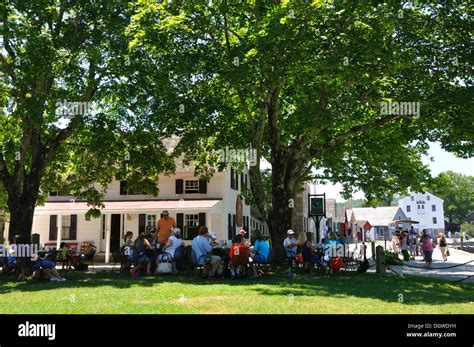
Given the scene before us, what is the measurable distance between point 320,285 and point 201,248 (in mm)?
4048

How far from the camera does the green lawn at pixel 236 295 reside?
932cm

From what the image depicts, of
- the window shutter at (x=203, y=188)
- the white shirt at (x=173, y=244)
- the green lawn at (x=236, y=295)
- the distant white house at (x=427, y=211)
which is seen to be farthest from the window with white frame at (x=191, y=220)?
the distant white house at (x=427, y=211)

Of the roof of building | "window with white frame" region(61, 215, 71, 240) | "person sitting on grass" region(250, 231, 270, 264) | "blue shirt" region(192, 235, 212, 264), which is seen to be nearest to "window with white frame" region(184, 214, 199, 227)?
"window with white frame" region(61, 215, 71, 240)

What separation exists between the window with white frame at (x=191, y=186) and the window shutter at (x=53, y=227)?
8.45m

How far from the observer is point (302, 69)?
15.4 metres

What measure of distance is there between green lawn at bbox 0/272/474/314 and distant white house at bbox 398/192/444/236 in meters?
111

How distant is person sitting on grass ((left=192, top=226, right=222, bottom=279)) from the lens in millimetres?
14844

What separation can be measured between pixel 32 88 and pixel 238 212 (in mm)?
10514

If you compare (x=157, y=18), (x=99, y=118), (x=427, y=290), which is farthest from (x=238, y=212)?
(x=427, y=290)

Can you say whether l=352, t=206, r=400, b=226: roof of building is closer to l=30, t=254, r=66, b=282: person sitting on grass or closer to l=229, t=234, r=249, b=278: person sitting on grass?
l=229, t=234, r=249, b=278: person sitting on grass

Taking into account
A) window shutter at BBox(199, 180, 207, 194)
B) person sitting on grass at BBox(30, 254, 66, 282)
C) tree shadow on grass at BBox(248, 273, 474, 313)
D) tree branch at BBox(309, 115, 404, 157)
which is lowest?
tree shadow on grass at BBox(248, 273, 474, 313)

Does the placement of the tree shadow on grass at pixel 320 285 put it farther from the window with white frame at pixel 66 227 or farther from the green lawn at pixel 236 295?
the window with white frame at pixel 66 227

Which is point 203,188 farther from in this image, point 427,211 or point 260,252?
point 427,211
